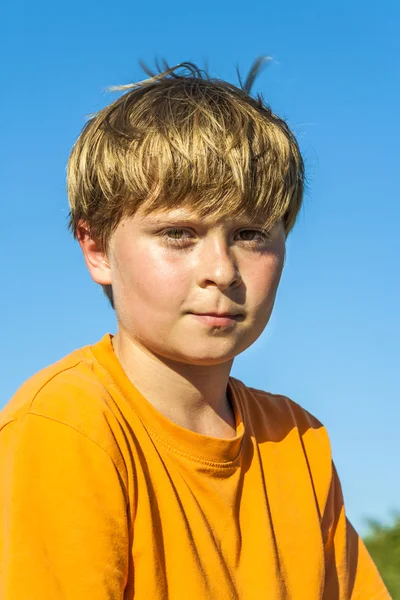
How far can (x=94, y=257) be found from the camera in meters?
2.44

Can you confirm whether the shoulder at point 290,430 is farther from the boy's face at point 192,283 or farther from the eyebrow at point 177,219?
the eyebrow at point 177,219

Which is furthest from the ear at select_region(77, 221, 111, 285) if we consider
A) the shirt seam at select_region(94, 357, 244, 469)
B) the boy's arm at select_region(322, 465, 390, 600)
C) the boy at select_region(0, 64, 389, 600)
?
the boy's arm at select_region(322, 465, 390, 600)

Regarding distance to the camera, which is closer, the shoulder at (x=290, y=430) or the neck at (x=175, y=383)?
the neck at (x=175, y=383)

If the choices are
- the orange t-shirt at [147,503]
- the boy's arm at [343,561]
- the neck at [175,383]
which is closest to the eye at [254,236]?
the neck at [175,383]

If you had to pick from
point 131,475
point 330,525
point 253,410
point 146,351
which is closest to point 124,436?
point 131,475

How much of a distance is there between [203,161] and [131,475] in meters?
0.81

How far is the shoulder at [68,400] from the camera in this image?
78.5 inches

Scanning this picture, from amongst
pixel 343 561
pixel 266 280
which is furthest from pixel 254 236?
pixel 343 561

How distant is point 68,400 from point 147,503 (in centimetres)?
31

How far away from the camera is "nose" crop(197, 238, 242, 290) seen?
2.08 metres

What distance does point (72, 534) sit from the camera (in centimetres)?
186

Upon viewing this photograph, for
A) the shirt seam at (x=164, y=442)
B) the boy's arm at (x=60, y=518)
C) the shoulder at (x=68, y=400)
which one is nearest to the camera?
the boy's arm at (x=60, y=518)

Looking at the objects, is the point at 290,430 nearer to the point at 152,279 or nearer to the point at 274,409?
the point at 274,409

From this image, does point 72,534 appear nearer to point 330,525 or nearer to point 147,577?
point 147,577
